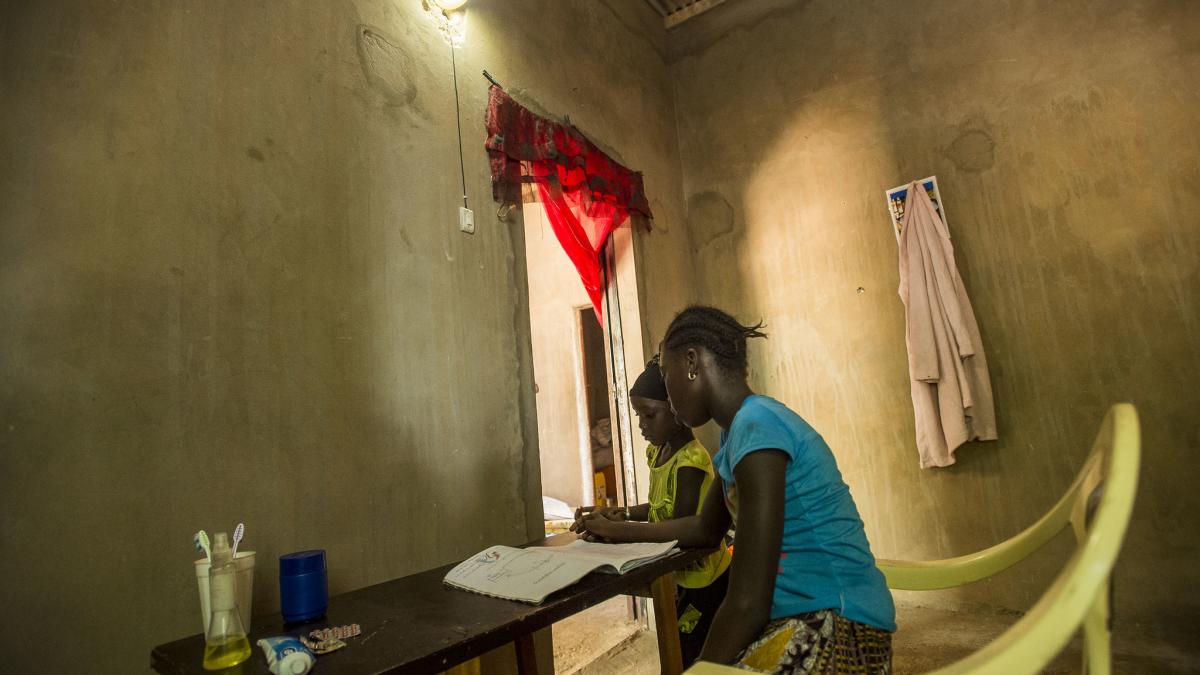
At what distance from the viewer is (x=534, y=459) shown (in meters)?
2.53

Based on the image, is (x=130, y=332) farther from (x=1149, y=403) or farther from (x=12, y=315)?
(x=1149, y=403)

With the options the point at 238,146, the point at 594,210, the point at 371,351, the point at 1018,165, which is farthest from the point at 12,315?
the point at 1018,165

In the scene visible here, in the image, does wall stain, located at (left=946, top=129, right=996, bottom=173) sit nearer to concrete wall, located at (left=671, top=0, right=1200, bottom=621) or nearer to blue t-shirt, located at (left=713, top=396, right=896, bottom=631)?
concrete wall, located at (left=671, top=0, right=1200, bottom=621)

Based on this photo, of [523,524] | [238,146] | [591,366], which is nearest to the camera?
[238,146]

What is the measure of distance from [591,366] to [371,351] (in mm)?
4055

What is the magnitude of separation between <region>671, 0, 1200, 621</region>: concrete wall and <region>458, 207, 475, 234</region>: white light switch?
1.93 metres

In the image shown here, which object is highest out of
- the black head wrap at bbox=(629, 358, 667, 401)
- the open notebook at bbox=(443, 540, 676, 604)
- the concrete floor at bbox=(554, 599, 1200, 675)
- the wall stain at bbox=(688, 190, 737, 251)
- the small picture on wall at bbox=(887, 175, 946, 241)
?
the wall stain at bbox=(688, 190, 737, 251)

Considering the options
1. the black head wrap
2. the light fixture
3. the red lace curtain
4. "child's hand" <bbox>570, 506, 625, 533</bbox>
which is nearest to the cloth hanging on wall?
the red lace curtain

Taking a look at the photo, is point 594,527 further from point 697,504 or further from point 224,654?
point 224,654

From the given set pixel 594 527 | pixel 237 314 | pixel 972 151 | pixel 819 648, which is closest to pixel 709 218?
pixel 972 151

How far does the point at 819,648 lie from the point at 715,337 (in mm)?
597

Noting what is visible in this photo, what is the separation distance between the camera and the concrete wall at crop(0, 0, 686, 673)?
1.36m

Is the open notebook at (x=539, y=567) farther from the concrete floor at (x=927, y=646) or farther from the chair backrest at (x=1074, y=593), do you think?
the concrete floor at (x=927, y=646)

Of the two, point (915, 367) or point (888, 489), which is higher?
point (915, 367)
